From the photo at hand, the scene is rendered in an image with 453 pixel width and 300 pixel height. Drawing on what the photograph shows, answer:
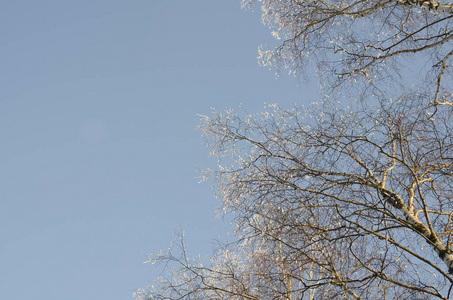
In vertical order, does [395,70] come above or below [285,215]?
above

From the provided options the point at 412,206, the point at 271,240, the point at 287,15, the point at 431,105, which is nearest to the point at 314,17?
the point at 287,15

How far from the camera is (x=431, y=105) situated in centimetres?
413

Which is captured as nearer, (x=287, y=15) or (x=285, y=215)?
(x=285, y=215)

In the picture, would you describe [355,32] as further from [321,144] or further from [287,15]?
[321,144]

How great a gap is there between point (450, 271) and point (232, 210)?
1934 mm

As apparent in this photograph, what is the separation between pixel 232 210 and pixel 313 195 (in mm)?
925

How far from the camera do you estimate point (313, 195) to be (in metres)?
3.72

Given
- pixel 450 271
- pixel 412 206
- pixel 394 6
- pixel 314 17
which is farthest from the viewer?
pixel 314 17

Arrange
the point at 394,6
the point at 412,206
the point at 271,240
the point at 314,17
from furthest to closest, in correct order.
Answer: the point at 314,17 → the point at 394,6 → the point at 412,206 → the point at 271,240

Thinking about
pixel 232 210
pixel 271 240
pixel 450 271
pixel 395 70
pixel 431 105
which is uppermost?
pixel 395 70

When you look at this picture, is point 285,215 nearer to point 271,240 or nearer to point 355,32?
point 271,240

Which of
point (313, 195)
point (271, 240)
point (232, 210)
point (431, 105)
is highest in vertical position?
point (431, 105)

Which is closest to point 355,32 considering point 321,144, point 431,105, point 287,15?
point 287,15

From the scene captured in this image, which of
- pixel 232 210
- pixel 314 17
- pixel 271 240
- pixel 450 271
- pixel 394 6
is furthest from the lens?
pixel 314 17
